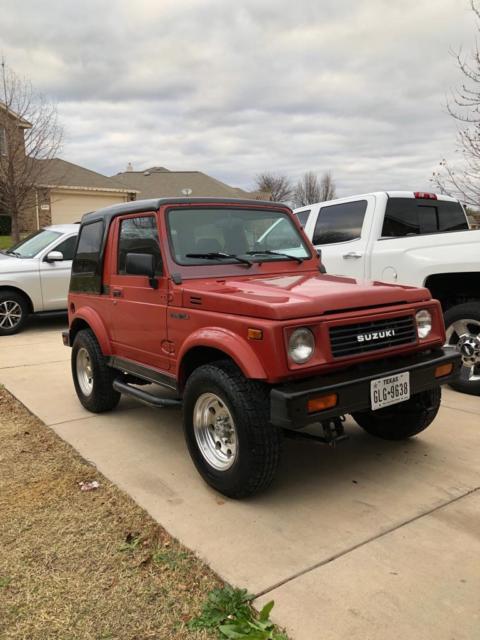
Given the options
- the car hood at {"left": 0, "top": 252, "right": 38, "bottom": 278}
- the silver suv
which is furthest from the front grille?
the car hood at {"left": 0, "top": 252, "right": 38, "bottom": 278}

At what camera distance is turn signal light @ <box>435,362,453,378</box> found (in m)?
3.52

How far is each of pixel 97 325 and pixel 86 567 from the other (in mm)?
2535

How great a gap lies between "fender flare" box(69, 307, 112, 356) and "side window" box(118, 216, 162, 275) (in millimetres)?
591

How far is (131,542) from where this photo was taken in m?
2.96

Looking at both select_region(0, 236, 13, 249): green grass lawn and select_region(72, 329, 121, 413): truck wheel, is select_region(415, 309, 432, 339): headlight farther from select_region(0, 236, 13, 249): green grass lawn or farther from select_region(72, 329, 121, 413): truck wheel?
select_region(0, 236, 13, 249): green grass lawn

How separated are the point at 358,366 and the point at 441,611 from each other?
138 centimetres

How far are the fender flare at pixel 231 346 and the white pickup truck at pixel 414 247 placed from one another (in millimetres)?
2868

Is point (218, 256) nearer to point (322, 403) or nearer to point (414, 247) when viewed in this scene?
point (322, 403)

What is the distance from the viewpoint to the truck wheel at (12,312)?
9.25 meters

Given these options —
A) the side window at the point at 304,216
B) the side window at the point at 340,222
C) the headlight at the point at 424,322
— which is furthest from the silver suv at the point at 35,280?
the headlight at the point at 424,322

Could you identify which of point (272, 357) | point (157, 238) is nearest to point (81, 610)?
point (272, 357)

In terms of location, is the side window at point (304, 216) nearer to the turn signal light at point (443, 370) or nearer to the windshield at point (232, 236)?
the windshield at point (232, 236)

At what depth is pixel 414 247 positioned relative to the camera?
559 cm

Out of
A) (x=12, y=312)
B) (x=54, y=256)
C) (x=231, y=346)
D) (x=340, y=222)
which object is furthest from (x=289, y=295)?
(x=12, y=312)
